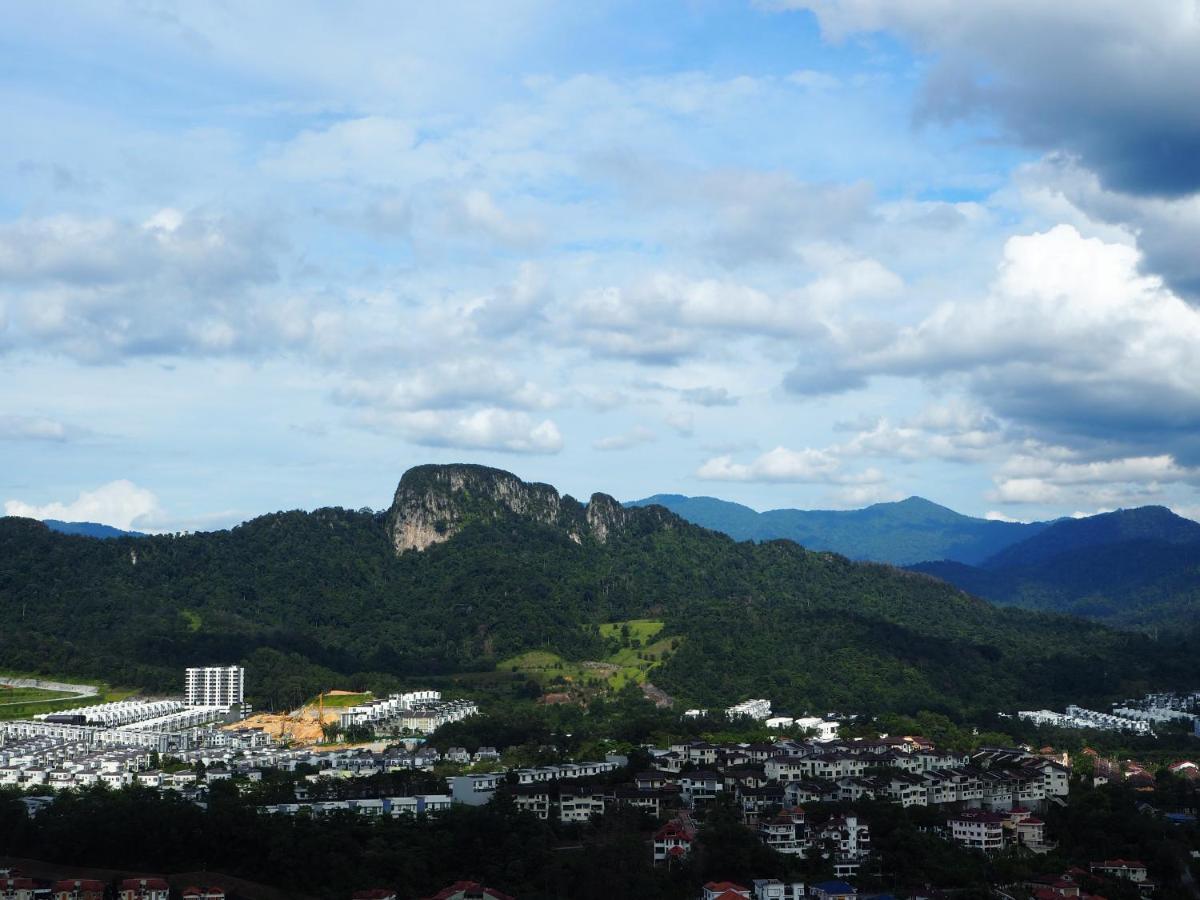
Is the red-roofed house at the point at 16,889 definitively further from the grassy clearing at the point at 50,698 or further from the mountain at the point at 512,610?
the mountain at the point at 512,610

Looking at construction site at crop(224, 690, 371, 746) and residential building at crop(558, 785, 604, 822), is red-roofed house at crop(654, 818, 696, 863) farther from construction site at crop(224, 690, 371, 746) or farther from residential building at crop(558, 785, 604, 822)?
construction site at crop(224, 690, 371, 746)

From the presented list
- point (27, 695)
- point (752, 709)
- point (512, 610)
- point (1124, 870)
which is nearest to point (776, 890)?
point (1124, 870)

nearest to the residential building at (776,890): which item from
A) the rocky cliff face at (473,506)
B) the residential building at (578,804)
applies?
the residential building at (578,804)

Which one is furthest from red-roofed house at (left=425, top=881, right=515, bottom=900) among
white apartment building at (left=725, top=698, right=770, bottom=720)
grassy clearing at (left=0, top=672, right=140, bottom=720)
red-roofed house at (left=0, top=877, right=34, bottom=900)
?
grassy clearing at (left=0, top=672, right=140, bottom=720)

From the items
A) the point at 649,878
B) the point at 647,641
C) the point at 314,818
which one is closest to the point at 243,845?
the point at 314,818

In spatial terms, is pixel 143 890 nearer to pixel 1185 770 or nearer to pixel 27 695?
pixel 1185 770
